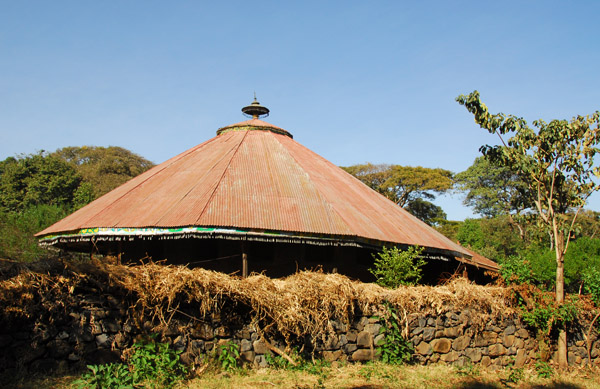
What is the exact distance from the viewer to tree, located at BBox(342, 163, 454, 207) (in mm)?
42969

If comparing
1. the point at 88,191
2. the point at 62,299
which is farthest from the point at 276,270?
the point at 88,191

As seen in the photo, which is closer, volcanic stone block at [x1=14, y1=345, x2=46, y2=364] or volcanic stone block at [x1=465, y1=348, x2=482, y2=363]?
volcanic stone block at [x1=14, y1=345, x2=46, y2=364]

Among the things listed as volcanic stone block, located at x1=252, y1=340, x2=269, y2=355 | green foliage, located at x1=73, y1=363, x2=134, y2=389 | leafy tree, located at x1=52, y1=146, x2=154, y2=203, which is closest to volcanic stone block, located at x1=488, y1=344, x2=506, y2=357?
volcanic stone block, located at x1=252, y1=340, x2=269, y2=355

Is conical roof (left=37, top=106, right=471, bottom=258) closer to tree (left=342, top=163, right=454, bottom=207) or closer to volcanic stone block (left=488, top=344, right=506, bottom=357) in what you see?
volcanic stone block (left=488, top=344, right=506, bottom=357)

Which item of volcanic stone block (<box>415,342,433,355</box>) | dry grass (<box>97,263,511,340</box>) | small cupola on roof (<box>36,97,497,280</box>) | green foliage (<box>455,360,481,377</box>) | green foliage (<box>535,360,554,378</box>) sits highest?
small cupola on roof (<box>36,97,497,280</box>)

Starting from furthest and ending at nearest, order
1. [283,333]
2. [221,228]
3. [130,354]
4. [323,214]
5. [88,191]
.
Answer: [88,191] < [323,214] < [221,228] < [283,333] < [130,354]

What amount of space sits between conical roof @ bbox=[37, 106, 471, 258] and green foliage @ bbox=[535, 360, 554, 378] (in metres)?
3.97

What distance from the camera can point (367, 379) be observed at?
845cm

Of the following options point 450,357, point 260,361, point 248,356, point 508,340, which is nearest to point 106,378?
point 248,356

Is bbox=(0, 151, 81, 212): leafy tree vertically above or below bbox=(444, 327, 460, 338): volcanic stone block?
above

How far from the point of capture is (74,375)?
23.6 feet

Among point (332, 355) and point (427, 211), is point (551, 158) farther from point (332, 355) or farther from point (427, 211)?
point (427, 211)

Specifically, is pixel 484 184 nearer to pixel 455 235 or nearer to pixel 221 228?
pixel 455 235

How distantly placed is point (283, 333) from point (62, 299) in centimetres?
348
